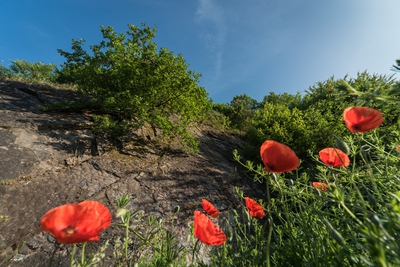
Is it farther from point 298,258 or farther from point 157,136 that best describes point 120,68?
point 298,258

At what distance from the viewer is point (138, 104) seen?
395cm

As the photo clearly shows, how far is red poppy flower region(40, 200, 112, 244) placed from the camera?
2.29ft

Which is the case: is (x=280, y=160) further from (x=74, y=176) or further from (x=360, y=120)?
(x=74, y=176)

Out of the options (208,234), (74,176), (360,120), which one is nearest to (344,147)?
(360,120)

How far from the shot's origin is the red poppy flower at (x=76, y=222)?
0.70 metres

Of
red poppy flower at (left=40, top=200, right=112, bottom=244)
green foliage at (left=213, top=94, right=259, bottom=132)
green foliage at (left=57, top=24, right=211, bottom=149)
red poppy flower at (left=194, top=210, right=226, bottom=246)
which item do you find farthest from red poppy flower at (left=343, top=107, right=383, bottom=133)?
green foliage at (left=213, top=94, right=259, bottom=132)

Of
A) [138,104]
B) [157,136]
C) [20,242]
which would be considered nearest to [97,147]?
[138,104]

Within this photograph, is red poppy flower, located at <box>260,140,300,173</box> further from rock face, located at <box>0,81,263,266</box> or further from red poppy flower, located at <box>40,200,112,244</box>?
rock face, located at <box>0,81,263,266</box>

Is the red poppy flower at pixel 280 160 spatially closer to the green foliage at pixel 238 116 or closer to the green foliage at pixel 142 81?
the green foliage at pixel 142 81

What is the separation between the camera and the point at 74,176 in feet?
10.4

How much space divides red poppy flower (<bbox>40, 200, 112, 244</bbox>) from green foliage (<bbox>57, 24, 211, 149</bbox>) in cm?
322

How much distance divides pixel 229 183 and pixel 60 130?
353cm

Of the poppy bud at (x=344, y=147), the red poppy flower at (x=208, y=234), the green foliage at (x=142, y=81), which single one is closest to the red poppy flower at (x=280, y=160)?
the poppy bud at (x=344, y=147)

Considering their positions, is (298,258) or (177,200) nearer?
(298,258)
